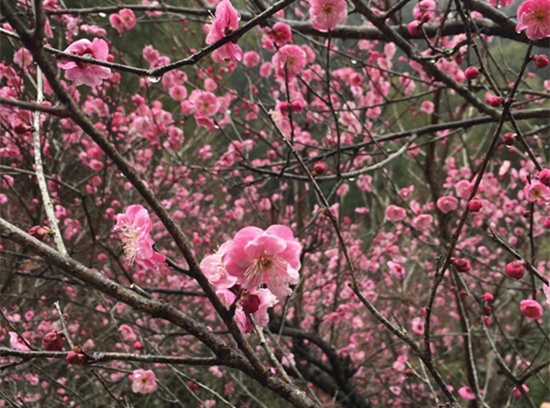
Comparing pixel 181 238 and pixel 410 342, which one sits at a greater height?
pixel 181 238

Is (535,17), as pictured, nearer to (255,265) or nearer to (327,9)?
(327,9)

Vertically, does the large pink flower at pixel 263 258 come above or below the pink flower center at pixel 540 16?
below

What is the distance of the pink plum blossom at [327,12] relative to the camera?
171cm

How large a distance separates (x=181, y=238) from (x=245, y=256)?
15 cm

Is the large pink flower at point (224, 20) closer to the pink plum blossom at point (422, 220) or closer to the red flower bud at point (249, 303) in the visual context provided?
the red flower bud at point (249, 303)

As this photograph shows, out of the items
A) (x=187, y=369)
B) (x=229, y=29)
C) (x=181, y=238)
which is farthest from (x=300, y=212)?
(x=181, y=238)

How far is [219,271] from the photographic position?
3.21ft

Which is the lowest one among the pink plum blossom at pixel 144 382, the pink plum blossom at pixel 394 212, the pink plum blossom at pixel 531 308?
the pink plum blossom at pixel 394 212

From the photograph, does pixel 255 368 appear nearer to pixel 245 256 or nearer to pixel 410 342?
pixel 245 256

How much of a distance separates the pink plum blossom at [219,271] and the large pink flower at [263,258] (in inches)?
0.8

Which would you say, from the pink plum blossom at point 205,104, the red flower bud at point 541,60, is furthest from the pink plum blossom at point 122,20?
the red flower bud at point 541,60

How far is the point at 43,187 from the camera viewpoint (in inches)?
41.8

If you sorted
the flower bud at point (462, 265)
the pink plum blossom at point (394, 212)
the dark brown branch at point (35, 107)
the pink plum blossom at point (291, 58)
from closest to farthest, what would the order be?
Answer: the dark brown branch at point (35, 107) → the flower bud at point (462, 265) → the pink plum blossom at point (291, 58) → the pink plum blossom at point (394, 212)

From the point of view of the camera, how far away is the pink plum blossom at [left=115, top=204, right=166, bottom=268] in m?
0.99
